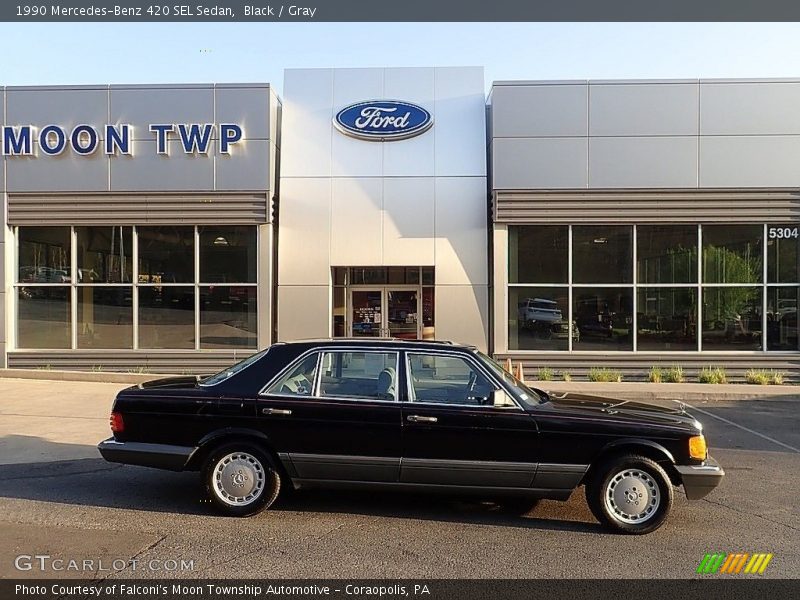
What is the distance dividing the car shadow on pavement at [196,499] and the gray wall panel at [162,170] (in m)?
9.29

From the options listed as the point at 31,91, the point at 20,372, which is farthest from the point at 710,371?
the point at 31,91

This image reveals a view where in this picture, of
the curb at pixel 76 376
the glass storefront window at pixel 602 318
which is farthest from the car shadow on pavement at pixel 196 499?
the glass storefront window at pixel 602 318

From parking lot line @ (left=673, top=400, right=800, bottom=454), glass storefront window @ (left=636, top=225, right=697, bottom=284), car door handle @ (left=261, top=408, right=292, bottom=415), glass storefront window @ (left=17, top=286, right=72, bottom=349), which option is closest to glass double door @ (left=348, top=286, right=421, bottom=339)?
glass storefront window @ (left=636, top=225, right=697, bottom=284)

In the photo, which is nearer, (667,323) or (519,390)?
(519,390)

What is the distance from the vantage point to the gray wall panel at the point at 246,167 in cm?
1535

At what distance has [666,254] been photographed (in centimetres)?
1556

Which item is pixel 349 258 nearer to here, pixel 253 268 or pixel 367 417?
pixel 253 268

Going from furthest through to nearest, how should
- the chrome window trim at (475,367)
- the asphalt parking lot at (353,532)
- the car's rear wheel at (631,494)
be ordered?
the chrome window trim at (475,367) → the car's rear wheel at (631,494) → the asphalt parking lot at (353,532)

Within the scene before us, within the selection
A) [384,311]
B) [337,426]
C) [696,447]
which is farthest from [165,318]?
[696,447]

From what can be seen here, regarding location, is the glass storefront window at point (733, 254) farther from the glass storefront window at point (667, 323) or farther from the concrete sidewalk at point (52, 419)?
the concrete sidewalk at point (52, 419)

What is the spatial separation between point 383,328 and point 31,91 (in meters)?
9.77

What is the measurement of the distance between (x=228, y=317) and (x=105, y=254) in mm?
3278

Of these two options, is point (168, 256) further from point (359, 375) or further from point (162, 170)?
point (359, 375)

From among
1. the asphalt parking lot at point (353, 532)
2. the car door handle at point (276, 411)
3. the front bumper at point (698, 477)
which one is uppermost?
the car door handle at point (276, 411)
